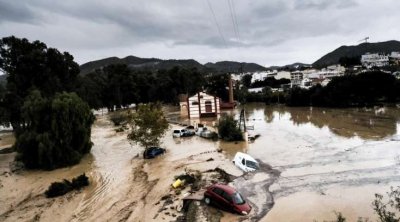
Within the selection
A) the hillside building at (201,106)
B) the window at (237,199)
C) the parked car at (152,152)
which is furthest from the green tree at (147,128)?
the hillside building at (201,106)

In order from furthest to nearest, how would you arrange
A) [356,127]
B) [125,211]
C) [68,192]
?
[356,127] → [68,192] → [125,211]

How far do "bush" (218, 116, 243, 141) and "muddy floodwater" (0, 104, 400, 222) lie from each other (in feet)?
5.31

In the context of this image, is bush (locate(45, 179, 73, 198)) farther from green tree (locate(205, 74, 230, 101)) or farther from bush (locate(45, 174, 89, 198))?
green tree (locate(205, 74, 230, 101))

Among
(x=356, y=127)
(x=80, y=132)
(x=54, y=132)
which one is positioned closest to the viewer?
(x=54, y=132)

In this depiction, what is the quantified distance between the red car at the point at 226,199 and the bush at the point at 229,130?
23.6 meters

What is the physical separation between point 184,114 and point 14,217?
60.8 m

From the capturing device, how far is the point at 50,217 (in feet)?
70.3

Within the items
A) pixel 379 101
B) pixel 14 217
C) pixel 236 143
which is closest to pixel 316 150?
pixel 236 143

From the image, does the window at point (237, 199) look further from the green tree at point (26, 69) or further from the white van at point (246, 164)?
the green tree at point (26, 69)

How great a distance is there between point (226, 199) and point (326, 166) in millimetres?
13310

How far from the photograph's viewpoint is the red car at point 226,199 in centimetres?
1769

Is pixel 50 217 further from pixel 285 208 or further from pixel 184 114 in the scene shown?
A: pixel 184 114

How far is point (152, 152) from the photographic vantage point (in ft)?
118

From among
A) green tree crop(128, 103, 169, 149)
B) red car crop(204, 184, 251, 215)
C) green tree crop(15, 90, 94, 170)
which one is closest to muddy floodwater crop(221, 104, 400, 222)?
red car crop(204, 184, 251, 215)
